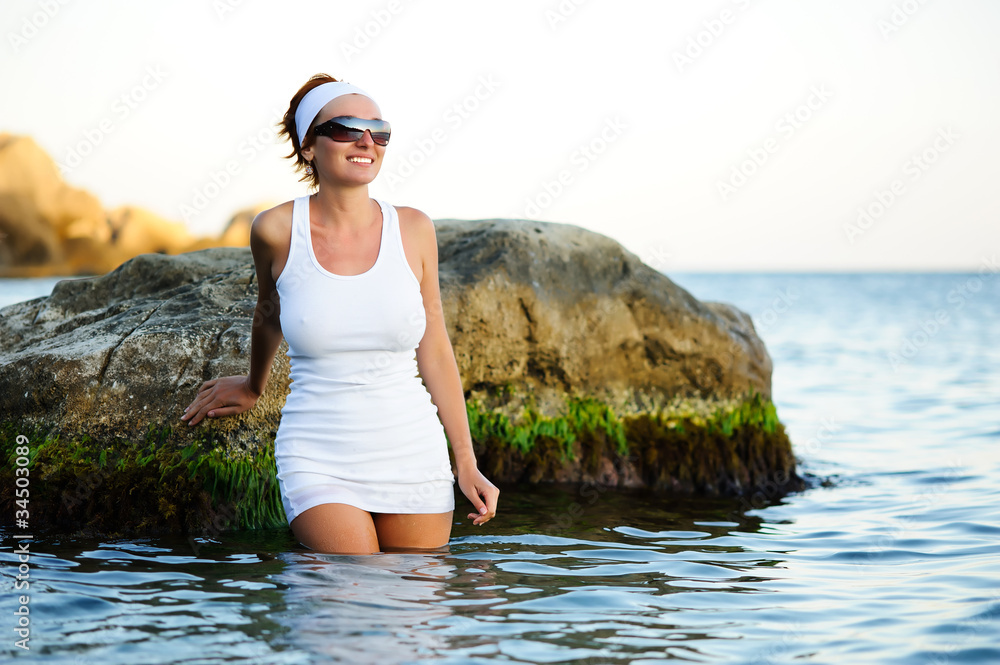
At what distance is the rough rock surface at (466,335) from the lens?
19.6ft

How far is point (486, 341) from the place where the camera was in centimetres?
789

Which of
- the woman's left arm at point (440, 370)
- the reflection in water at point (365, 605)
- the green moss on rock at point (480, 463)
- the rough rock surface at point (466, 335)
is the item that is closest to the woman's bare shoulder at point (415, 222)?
the woman's left arm at point (440, 370)

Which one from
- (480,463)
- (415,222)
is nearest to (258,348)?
(415,222)

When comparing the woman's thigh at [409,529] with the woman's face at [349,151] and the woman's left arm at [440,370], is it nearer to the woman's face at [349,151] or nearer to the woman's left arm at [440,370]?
the woman's left arm at [440,370]

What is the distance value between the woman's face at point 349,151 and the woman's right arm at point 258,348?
1.19ft

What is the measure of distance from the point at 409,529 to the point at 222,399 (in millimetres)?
1588

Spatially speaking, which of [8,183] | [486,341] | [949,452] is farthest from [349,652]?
[8,183]

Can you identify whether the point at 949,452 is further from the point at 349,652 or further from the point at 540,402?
the point at 349,652

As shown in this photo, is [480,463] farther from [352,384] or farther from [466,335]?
[352,384]

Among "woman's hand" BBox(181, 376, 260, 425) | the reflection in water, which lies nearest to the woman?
the reflection in water

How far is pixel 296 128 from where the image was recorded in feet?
14.3

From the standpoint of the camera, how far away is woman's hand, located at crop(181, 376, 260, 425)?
199 inches

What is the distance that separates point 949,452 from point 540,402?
17.4ft

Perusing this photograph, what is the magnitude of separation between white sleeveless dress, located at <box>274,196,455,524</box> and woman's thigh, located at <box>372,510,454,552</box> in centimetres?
11
